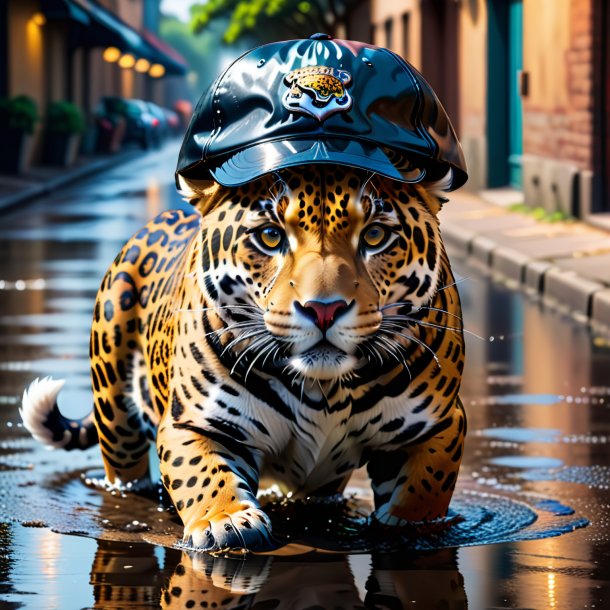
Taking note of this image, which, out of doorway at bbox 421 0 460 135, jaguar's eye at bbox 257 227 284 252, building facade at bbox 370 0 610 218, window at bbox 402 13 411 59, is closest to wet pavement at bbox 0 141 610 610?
jaguar's eye at bbox 257 227 284 252

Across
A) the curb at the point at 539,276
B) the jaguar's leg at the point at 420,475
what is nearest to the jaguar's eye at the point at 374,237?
the jaguar's leg at the point at 420,475

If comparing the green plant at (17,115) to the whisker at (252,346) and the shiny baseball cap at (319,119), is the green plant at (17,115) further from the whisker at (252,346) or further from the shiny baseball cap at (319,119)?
the whisker at (252,346)

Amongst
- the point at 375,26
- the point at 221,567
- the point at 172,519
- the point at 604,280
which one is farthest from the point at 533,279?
the point at 375,26

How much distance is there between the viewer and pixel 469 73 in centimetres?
2752

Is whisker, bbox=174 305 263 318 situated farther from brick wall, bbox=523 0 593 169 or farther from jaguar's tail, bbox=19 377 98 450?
brick wall, bbox=523 0 593 169

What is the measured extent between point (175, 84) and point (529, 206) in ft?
270

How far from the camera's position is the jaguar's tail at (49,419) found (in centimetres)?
606

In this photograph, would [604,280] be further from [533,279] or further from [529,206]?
[529,206]

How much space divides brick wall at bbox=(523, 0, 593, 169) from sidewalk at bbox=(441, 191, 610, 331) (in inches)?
35.4

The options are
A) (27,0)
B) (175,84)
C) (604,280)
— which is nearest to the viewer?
(604,280)

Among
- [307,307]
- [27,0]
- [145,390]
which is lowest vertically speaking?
[145,390]

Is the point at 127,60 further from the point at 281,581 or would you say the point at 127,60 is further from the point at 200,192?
the point at 281,581

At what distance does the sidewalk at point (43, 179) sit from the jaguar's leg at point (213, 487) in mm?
18715

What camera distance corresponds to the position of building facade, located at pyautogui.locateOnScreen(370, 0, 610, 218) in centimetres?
1894
